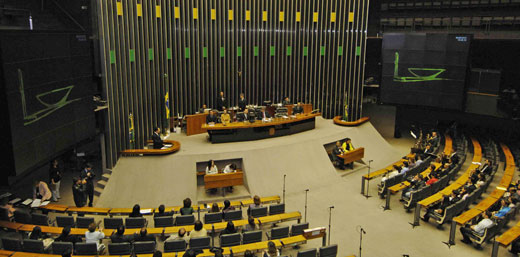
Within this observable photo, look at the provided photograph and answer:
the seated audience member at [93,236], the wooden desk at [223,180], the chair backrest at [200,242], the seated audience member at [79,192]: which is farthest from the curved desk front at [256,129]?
the seated audience member at [93,236]

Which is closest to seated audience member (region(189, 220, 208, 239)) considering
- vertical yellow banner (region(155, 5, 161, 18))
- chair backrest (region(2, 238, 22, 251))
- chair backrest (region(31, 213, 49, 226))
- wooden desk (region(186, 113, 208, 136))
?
chair backrest (region(2, 238, 22, 251))

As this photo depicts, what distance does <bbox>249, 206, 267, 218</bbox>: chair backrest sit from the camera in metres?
11.1

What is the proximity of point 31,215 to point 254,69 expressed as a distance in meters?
11.4

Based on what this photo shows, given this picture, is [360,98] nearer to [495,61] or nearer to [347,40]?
[347,40]

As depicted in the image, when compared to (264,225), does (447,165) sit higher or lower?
higher

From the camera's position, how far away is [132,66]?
15273 millimetres

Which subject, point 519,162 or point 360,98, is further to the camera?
point 360,98

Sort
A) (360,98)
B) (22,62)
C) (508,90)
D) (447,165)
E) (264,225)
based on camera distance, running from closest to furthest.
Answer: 1. (22,62)
2. (264,225)
3. (447,165)
4. (508,90)
5. (360,98)

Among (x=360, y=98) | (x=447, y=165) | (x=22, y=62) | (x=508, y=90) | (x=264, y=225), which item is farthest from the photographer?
(x=360, y=98)

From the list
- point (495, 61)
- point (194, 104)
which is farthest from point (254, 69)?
point (495, 61)

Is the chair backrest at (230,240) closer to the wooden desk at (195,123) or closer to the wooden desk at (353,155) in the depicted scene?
the wooden desk at (353,155)

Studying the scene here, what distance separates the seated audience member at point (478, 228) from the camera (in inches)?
406

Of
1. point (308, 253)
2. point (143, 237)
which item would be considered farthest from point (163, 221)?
point (308, 253)

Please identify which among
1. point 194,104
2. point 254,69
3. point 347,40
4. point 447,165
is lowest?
point 447,165
